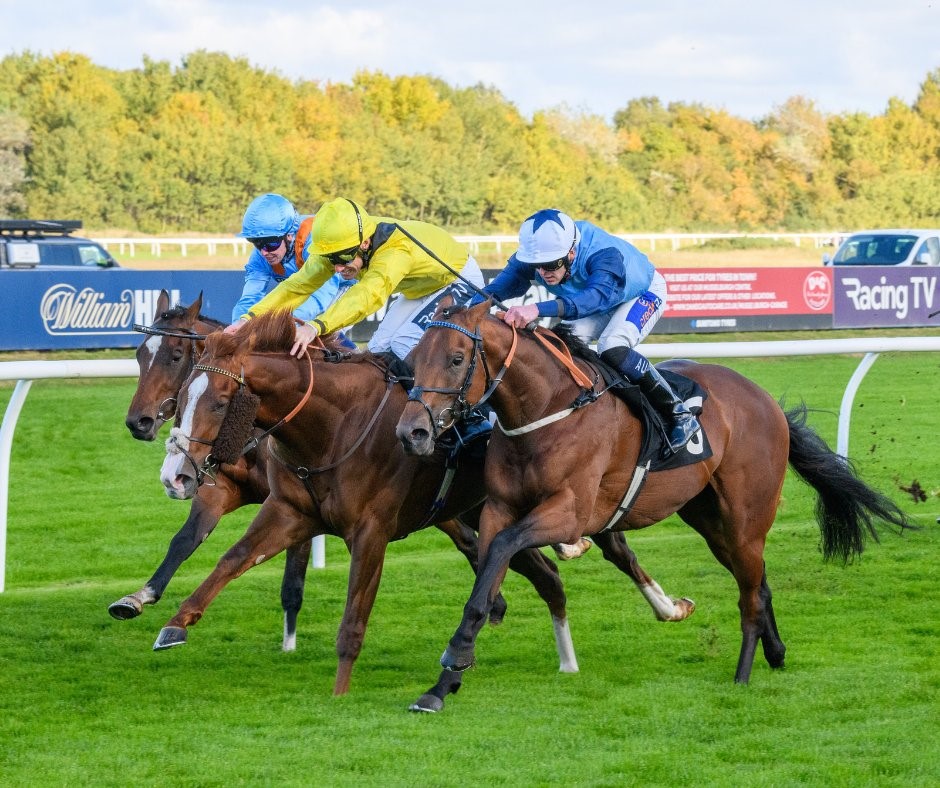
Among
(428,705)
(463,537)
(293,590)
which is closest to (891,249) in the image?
(463,537)

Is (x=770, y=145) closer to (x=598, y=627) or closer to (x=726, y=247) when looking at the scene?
(x=726, y=247)

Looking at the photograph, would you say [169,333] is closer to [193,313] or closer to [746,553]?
[193,313]

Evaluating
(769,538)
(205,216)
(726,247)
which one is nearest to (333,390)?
(769,538)

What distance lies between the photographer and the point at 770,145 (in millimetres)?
53000

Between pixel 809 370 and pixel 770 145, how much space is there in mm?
39873

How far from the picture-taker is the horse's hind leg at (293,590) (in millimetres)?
5262

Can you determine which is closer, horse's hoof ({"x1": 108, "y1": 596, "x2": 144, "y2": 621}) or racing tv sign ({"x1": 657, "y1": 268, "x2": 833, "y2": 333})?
horse's hoof ({"x1": 108, "y1": 596, "x2": 144, "y2": 621})

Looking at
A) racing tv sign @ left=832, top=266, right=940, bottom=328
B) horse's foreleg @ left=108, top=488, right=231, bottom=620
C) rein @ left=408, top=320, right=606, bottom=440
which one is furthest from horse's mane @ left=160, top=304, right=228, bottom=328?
racing tv sign @ left=832, top=266, right=940, bottom=328

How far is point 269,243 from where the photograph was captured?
18.2 feet

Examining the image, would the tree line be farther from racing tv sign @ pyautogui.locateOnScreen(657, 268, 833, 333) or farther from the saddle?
the saddle

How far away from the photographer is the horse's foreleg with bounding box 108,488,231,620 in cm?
484

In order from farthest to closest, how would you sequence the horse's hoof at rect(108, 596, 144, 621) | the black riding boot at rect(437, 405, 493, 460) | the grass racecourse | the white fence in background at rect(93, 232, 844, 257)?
the white fence in background at rect(93, 232, 844, 257) → the black riding boot at rect(437, 405, 493, 460) → the horse's hoof at rect(108, 596, 144, 621) → the grass racecourse

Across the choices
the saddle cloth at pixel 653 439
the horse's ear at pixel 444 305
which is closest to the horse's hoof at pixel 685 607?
the saddle cloth at pixel 653 439

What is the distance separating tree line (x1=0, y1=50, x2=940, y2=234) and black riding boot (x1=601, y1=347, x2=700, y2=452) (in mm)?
33213
